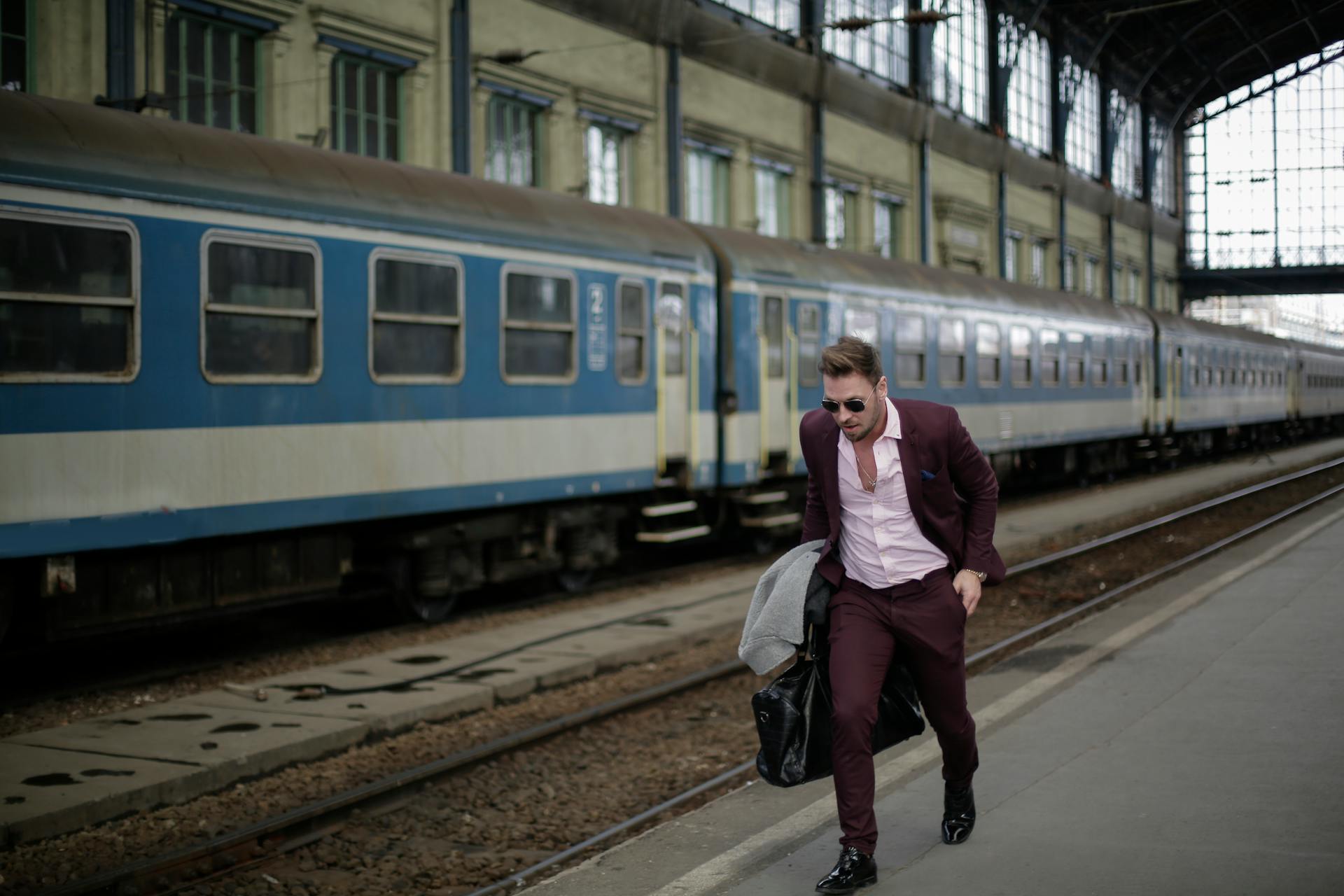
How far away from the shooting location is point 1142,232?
5478 centimetres

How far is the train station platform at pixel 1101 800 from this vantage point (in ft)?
15.1

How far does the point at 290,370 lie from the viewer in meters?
9.85

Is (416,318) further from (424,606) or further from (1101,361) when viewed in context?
(1101,361)

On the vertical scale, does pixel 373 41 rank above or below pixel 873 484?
above

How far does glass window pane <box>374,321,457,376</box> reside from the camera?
418 inches

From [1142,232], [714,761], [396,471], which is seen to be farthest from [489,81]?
[1142,232]

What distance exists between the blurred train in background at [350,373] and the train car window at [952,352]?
112 inches

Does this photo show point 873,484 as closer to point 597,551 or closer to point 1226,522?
point 597,551

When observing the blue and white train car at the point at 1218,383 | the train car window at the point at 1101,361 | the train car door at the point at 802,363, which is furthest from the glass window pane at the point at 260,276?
the blue and white train car at the point at 1218,383

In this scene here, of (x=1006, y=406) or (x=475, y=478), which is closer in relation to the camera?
(x=475, y=478)

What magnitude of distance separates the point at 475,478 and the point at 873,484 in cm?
734

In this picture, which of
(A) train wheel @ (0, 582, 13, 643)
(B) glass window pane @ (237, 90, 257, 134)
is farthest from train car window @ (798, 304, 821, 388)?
(A) train wheel @ (0, 582, 13, 643)

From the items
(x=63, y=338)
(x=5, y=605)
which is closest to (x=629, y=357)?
(x=63, y=338)

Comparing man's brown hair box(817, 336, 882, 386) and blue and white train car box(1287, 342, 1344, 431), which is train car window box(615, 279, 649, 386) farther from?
blue and white train car box(1287, 342, 1344, 431)
